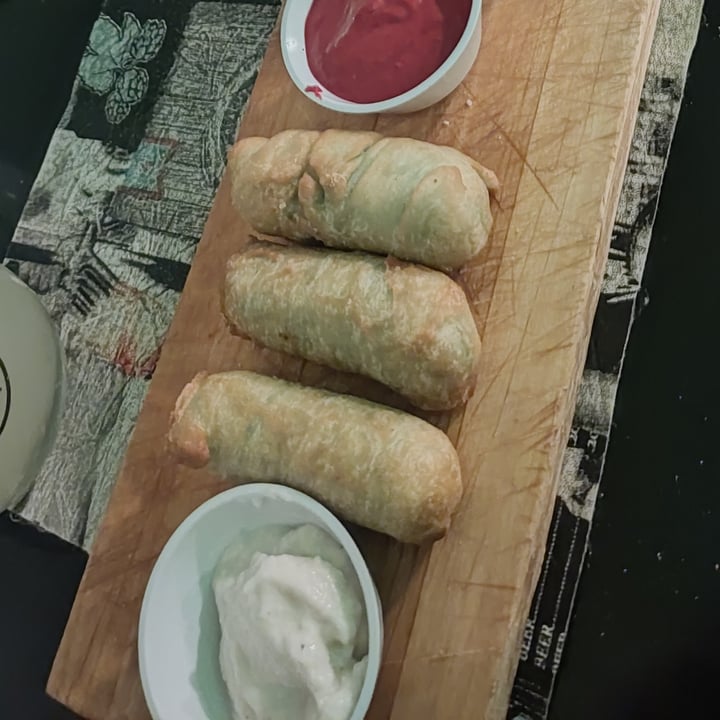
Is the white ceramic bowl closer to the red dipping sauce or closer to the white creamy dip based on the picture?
the red dipping sauce

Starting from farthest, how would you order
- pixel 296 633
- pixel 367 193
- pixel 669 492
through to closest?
pixel 669 492 < pixel 367 193 < pixel 296 633

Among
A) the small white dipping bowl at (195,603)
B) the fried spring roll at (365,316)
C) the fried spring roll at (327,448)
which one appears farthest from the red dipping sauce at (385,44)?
the small white dipping bowl at (195,603)

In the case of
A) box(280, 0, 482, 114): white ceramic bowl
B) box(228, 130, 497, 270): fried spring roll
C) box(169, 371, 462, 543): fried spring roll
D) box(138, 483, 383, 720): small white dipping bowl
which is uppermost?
box(280, 0, 482, 114): white ceramic bowl

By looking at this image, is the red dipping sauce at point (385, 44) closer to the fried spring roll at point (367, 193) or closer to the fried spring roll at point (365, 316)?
the fried spring roll at point (367, 193)

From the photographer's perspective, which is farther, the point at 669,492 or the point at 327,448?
the point at 669,492

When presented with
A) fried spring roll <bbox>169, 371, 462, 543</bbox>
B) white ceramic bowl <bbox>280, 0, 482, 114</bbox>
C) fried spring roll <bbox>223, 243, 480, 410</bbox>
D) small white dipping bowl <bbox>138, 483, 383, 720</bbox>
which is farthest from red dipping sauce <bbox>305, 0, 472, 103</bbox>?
small white dipping bowl <bbox>138, 483, 383, 720</bbox>

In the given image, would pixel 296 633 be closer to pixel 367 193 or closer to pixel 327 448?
pixel 327 448

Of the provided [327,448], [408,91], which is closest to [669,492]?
[327,448]
